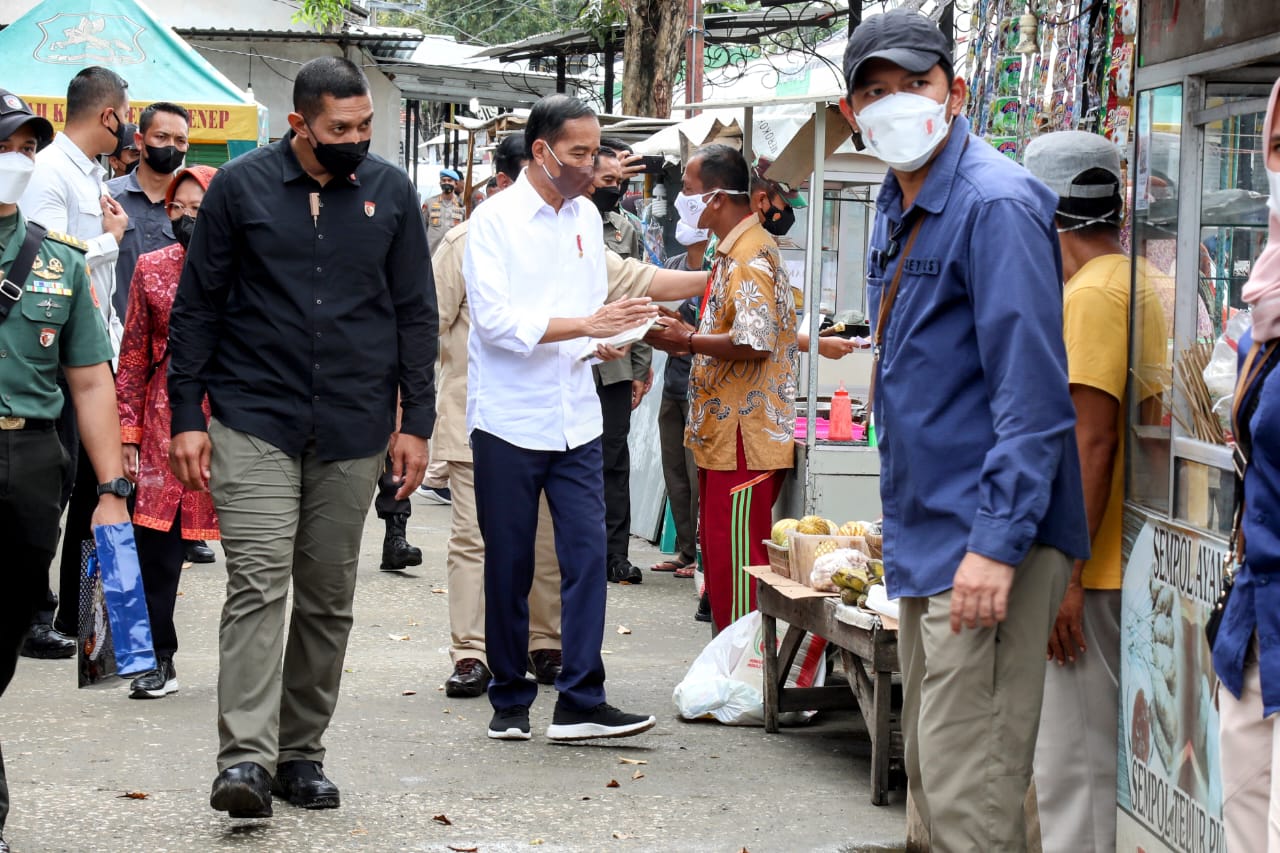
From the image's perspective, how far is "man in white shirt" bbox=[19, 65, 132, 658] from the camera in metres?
7.31

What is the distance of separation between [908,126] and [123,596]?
9.05ft

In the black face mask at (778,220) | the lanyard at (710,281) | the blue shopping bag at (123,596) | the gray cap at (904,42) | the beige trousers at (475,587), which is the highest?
the gray cap at (904,42)

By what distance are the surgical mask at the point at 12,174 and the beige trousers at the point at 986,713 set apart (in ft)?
9.19

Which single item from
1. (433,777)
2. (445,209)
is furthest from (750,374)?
(445,209)

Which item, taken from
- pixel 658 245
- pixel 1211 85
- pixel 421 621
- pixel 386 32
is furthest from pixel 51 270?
pixel 386 32

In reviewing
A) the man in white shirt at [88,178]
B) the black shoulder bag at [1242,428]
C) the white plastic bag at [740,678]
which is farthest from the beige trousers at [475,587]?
the black shoulder bag at [1242,428]

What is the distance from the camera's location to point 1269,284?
281 centimetres

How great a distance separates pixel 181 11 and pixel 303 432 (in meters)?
19.2

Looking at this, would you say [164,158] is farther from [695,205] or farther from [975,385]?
[975,385]

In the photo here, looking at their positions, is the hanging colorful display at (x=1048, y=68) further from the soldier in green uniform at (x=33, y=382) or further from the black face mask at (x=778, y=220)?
the soldier in green uniform at (x=33, y=382)

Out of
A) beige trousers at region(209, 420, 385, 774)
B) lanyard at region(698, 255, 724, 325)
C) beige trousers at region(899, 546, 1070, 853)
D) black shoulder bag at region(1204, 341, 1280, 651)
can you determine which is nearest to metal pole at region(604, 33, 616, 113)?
lanyard at region(698, 255, 724, 325)

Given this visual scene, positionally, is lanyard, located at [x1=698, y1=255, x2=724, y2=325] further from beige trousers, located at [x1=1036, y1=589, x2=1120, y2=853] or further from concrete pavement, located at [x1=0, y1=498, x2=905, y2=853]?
beige trousers, located at [x1=1036, y1=589, x2=1120, y2=853]

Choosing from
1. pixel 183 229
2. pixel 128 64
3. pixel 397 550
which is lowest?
pixel 397 550

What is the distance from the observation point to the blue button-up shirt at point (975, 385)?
3.19 m
